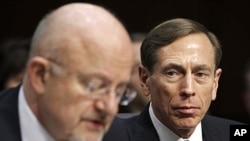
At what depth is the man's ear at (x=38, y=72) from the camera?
2.17 metres

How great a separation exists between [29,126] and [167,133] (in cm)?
79

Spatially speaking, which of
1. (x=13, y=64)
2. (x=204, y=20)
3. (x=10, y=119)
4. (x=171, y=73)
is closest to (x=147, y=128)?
(x=171, y=73)

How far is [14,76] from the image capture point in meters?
4.13

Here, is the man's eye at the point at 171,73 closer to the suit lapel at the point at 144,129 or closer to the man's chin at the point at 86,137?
the suit lapel at the point at 144,129

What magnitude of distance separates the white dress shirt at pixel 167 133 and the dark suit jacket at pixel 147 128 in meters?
0.02

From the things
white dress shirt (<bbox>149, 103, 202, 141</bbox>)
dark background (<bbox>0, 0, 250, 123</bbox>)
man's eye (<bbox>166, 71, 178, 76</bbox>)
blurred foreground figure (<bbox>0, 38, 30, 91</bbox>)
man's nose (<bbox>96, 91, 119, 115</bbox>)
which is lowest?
dark background (<bbox>0, 0, 250, 123</bbox>)

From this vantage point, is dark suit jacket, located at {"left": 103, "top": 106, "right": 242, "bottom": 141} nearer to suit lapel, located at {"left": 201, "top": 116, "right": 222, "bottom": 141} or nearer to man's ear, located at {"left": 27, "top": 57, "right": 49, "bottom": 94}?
suit lapel, located at {"left": 201, "top": 116, "right": 222, "bottom": 141}

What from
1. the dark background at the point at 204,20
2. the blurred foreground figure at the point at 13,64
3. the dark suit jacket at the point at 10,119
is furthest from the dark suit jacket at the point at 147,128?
the dark background at the point at 204,20

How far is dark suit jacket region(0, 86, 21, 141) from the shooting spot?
7.41 ft

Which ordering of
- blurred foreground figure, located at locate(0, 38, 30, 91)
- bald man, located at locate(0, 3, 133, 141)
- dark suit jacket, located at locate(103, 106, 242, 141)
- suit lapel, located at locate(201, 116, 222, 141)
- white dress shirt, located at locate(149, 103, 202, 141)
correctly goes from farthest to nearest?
blurred foreground figure, located at locate(0, 38, 30, 91), suit lapel, located at locate(201, 116, 222, 141), white dress shirt, located at locate(149, 103, 202, 141), dark suit jacket, located at locate(103, 106, 242, 141), bald man, located at locate(0, 3, 133, 141)

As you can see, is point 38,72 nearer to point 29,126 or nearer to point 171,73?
point 29,126

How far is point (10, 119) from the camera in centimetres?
229

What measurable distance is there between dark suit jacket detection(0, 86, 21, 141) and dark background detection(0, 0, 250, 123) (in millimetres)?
3683

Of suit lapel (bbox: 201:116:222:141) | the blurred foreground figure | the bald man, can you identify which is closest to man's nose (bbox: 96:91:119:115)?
the bald man
